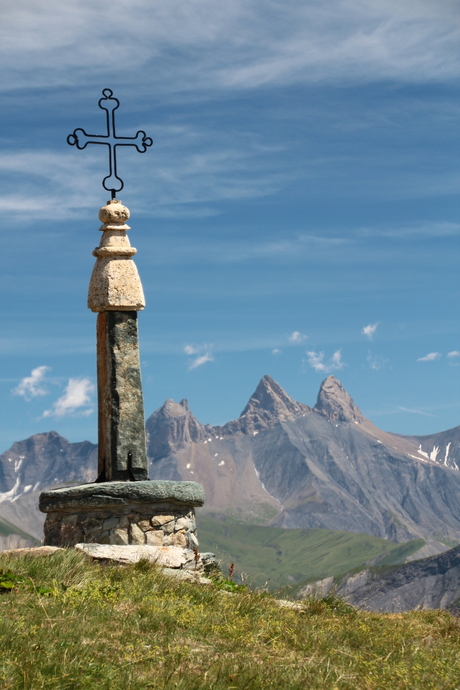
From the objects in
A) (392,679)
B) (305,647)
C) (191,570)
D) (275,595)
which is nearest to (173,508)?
(191,570)

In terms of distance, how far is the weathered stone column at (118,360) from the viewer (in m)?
16.6

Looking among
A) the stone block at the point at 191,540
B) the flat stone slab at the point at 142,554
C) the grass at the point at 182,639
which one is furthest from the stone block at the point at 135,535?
the grass at the point at 182,639

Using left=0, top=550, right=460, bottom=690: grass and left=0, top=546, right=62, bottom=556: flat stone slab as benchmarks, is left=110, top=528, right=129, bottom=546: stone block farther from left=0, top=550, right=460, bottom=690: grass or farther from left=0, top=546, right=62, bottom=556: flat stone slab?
left=0, top=546, right=62, bottom=556: flat stone slab

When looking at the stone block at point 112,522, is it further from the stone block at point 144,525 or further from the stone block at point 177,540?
the stone block at point 177,540

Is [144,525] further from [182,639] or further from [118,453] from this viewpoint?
[182,639]

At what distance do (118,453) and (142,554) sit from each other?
3.33m

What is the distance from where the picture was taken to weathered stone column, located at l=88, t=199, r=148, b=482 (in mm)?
16594

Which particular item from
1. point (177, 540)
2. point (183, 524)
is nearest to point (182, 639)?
point (177, 540)

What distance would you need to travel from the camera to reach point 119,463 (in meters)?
16.5

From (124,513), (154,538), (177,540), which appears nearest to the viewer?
(124,513)

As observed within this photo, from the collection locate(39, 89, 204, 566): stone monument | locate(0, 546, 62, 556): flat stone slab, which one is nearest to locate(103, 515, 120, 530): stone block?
locate(39, 89, 204, 566): stone monument

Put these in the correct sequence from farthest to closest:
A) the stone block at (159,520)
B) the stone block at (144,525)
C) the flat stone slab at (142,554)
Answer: the stone block at (159,520), the stone block at (144,525), the flat stone slab at (142,554)

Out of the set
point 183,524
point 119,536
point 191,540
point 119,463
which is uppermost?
Result: point 119,463

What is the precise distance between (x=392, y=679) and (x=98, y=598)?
349 cm
